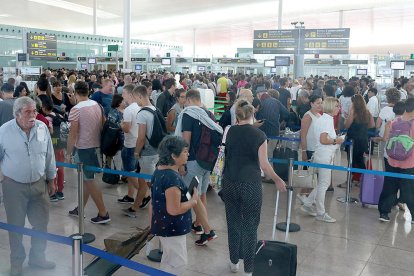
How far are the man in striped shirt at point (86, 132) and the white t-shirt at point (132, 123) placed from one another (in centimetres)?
42

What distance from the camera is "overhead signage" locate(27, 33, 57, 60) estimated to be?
72.1 feet

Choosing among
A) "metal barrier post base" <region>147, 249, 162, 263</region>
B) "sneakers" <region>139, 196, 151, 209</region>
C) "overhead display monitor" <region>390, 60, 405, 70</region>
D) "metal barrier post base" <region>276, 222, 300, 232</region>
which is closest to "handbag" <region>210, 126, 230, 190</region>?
"metal barrier post base" <region>147, 249, 162, 263</region>

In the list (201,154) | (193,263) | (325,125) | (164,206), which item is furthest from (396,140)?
(164,206)

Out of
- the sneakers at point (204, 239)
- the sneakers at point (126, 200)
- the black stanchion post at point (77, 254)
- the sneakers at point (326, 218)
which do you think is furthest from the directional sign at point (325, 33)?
the black stanchion post at point (77, 254)

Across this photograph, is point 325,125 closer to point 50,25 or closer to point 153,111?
point 153,111

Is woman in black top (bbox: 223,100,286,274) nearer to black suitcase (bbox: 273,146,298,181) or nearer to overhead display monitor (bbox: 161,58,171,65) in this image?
black suitcase (bbox: 273,146,298,181)

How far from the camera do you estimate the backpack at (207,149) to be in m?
4.91

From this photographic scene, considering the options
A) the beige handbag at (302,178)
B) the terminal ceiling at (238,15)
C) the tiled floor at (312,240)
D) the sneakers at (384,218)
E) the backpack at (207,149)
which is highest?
the terminal ceiling at (238,15)

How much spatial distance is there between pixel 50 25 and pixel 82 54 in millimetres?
16537

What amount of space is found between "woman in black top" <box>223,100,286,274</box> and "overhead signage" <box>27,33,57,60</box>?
20.0m

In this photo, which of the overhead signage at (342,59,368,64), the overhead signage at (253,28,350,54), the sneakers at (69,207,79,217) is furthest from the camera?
Answer: the overhead signage at (342,59,368,64)

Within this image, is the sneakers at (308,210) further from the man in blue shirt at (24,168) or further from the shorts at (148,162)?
the man in blue shirt at (24,168)

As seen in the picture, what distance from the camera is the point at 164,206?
326 centimetres

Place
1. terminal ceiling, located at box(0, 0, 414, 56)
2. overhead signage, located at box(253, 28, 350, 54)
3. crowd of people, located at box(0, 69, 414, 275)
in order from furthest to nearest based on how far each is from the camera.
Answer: terminal ceiling, located at box(0, 0, 414, 56) < overhead signage, located at box(253, 28, 350, 54) < crowd of people, located at box(0, 69, 414, 275)
